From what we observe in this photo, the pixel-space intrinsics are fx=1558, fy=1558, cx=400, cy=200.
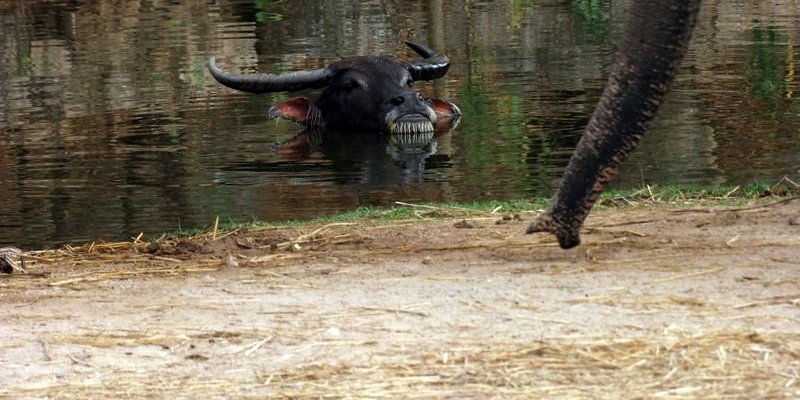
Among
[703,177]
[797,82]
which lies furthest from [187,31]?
[703,177]

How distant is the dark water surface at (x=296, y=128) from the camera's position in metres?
11.1

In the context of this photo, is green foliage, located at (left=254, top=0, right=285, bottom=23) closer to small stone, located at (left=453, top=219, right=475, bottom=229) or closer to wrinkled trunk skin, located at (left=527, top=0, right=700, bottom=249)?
small stone, located at (left=453, top=219, right=475, bottom=229)

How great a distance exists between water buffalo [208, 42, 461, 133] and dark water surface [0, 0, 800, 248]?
367 millimetres

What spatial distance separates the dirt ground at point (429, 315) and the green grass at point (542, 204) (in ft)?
1.85

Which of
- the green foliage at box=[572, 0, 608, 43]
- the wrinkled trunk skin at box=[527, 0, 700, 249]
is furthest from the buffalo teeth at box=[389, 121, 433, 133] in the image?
the wrinkled trunk skin at box=[527, 0, 700, 249]

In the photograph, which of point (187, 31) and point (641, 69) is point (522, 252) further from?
point (187, 31)

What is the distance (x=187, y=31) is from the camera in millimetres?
23297

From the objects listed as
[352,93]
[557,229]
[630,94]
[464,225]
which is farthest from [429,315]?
[352,93]

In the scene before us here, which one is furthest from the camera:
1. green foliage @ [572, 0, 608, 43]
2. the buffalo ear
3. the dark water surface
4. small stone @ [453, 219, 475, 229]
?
green foliage @ [572, 0, 608, 43]

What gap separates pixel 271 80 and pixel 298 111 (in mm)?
397

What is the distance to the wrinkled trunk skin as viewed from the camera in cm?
623

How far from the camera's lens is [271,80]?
15086mm

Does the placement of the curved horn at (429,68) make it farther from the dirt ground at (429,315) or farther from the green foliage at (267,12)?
the green foliage at (267,12)

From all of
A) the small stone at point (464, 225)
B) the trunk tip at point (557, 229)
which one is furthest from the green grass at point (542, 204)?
the trunk tip at point (557, 229)
